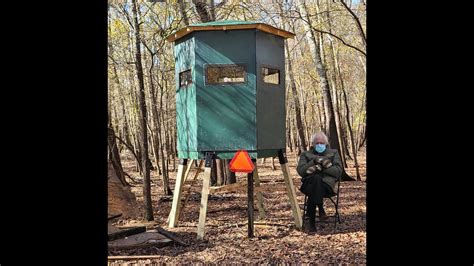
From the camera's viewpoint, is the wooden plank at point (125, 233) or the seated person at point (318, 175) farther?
the seated person at point (318, 175)

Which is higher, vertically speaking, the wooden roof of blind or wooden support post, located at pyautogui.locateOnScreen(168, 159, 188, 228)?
the wooden roof of blind

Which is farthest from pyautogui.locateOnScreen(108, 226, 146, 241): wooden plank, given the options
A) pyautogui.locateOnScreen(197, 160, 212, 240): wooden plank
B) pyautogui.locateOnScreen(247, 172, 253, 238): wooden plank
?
pyautogui.locateOnScreen(247, 172, 253, 238): wooden plank

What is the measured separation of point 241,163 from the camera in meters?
6.87

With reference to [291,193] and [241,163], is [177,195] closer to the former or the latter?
[241,163]

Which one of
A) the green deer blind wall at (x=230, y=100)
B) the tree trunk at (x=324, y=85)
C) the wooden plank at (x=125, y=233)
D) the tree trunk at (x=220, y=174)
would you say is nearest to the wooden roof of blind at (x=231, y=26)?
the green deer blind wall at (x=230, y=100)

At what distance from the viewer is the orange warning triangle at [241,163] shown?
22.3 feet

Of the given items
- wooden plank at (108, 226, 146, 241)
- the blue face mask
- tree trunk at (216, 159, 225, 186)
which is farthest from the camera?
tree trunk at (216, 159, 225, 186)

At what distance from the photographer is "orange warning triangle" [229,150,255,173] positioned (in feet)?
22.3

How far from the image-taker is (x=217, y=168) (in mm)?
12648

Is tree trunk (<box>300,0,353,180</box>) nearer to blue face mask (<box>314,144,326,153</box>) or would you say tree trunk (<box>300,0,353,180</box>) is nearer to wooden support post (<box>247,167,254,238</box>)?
blue face mask (<box>314,144,326,153</box>)

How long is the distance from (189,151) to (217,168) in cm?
508

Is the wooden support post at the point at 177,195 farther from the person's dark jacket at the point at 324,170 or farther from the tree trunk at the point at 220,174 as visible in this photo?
the tree trunk at the point at 220,174

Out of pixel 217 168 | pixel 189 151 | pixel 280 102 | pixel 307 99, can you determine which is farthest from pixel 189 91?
pixel 307 99
